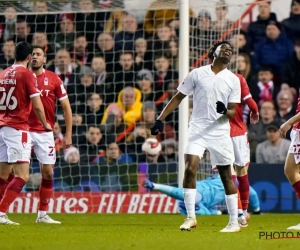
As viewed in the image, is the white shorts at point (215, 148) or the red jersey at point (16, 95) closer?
the white shorts at point (215, 148)

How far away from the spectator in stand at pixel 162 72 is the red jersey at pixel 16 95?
675cm

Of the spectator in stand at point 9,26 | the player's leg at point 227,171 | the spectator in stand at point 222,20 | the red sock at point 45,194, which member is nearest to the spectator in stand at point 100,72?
the spectator in stand at point 9,26

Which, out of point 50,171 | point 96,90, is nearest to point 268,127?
point 96,90

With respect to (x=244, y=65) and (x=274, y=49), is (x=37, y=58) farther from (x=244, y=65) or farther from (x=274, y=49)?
(x=274, y=49)

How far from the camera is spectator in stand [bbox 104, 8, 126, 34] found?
63.9ft

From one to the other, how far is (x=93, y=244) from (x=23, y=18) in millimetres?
11354

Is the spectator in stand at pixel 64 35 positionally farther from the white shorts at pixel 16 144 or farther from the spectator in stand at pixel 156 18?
→ the white shorts at pixel 16 144

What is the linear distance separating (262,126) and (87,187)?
3571 mm

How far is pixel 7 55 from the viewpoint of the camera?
19.0 m

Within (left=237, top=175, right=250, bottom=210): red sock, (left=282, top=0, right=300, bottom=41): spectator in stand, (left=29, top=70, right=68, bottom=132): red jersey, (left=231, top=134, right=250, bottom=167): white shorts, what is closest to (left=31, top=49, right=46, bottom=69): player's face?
(left=29, top=70, right=68, bottom=132): red jersey

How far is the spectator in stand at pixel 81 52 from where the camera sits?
1933 cm

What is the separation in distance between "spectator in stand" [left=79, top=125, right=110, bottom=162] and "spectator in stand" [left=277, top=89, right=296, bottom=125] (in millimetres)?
3367

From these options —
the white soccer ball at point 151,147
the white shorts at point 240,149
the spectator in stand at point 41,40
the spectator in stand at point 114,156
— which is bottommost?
the spectator in stand at point 114,156

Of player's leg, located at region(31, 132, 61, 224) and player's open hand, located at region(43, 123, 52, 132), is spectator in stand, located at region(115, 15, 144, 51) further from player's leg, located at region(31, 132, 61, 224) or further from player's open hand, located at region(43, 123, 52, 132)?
player's open hand, located at region(43, 123, 52, 132)
